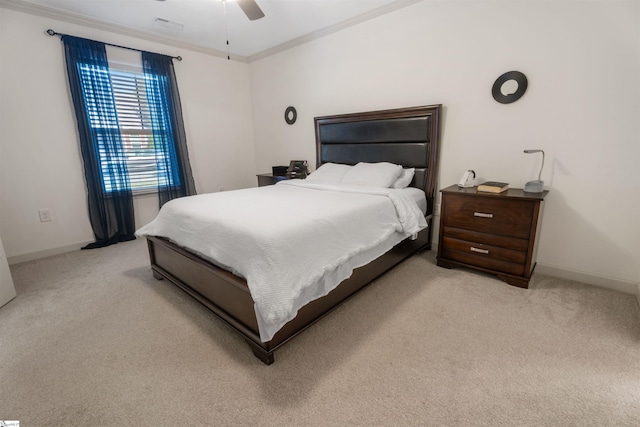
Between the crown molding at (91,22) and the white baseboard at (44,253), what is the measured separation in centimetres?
234

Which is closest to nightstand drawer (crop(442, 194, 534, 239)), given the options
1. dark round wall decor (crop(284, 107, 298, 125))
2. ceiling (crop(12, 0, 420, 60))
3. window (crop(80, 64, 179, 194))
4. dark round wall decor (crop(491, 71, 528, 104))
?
dark round wall decor (crop(491, 71, 528, 104))

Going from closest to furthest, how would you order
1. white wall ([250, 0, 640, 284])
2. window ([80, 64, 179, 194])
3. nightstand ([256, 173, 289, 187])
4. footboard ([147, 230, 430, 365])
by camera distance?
footboard ([147, 230, 430, 365]) → white wall ([250, 0, 640, 284]) → window ([80, 64, 179, 194]) → nightstand ([256, 173, 289, 187])

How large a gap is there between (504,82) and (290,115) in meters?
2.65

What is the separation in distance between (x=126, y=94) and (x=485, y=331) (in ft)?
14.0

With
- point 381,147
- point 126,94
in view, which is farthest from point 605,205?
point 126,94

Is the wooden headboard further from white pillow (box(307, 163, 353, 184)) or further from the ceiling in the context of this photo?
the ceiling

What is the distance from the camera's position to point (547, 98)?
2.21 m

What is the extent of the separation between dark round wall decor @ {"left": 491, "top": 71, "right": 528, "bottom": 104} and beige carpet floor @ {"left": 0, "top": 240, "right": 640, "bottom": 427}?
1534mm

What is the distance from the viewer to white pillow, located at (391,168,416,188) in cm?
281

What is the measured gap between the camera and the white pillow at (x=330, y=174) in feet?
10.2

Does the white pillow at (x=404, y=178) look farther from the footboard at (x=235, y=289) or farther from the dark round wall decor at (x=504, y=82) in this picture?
the dark round wall decor at (x=504, y=82)

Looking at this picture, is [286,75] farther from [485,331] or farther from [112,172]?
[485,331]

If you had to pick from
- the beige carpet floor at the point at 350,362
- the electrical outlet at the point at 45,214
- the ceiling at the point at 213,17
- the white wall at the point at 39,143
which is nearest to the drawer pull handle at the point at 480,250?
the beige carpet floor at the point at 350,362

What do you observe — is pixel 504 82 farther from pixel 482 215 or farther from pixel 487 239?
pixel 487 239
